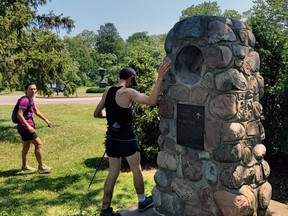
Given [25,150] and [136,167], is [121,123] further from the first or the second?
[25,150]

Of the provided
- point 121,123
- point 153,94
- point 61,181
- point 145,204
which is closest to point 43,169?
point 61,181

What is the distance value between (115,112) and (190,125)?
0.86 m

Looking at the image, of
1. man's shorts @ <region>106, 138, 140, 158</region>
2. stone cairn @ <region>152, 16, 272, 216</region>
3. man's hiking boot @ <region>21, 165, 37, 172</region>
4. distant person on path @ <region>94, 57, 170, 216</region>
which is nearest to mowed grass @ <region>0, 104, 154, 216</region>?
man's hiking boot @ <region>21, 165, 37, 172</region>

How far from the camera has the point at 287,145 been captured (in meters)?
5.88

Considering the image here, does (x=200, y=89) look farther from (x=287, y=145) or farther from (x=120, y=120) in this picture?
(x=287, y=145)

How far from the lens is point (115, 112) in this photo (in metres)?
3.60

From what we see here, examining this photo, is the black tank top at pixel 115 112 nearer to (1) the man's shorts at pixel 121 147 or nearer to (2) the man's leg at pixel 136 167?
(1) the man's shorts at pixel 121 147

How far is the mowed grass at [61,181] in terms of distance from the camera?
471cm

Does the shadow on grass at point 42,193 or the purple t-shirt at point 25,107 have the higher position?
the purple t-shirt at point 25,107

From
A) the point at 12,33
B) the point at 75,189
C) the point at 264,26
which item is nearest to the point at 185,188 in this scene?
the point at 75,189

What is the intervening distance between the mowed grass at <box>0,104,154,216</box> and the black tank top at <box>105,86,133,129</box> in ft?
5.18

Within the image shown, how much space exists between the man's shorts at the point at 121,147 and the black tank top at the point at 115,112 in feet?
0.62

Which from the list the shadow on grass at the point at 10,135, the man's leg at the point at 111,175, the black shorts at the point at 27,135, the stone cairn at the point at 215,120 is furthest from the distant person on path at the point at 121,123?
the shadow on grass at the point at 10,135

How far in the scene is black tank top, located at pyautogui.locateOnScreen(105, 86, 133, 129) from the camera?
141 inches
